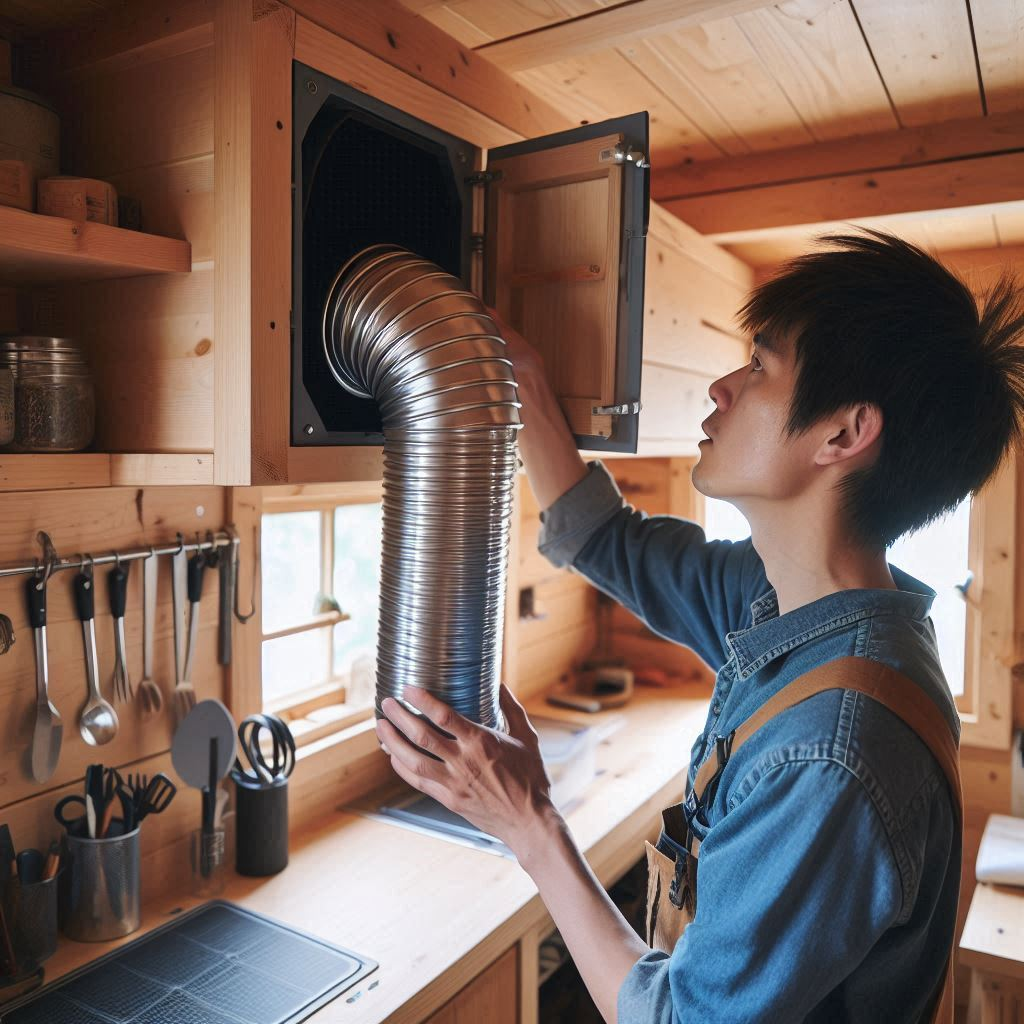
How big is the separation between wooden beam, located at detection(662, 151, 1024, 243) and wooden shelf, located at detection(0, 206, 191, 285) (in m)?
1.56

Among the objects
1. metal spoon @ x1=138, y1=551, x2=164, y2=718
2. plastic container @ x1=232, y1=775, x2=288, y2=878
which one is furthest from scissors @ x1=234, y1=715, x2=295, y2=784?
metal spoon @ x1=138, y1=551, x2=164, y2=718

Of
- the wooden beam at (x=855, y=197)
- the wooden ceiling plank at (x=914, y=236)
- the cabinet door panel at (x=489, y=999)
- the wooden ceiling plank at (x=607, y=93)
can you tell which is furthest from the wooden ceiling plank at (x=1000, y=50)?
the cabinet door panel at (x=489, y=999)

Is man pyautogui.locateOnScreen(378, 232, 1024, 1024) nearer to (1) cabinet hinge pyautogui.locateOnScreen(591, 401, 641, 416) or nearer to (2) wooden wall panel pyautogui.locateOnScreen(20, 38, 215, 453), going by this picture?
(1) cabinet hinge pyautogui.locateOnScreen(591, 401, 641, 416)

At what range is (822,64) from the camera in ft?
5.63

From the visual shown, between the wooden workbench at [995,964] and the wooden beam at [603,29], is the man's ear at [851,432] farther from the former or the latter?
the wooden workbench at [995,964]

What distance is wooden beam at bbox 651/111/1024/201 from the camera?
2.03m

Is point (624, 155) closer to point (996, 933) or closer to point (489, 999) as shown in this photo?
point (489, 999)

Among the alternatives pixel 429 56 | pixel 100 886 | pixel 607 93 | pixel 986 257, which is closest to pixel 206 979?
pixel 100 886

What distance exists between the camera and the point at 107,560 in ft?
4.60

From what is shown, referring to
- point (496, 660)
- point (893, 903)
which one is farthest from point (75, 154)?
point (893, 903)

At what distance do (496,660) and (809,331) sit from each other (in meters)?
0.56

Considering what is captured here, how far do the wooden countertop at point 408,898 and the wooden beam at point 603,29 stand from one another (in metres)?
1.40

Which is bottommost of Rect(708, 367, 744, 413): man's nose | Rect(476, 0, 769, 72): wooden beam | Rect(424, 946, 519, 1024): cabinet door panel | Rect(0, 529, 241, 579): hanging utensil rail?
Rect(424, 946, 519, 1024): cabinet door panel

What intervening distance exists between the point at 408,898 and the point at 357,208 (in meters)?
1.11
